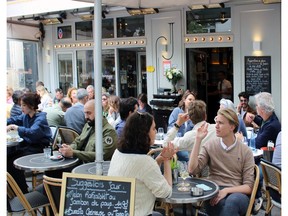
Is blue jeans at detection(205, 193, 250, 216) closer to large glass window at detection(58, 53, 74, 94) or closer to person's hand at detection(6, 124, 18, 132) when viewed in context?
person's hand at detection(6, 124, 18, 132)

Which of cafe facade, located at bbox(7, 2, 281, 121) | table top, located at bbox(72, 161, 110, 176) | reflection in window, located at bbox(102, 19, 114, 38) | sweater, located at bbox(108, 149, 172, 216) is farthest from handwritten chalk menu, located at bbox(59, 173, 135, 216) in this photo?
reflection in window, located at bbox(102, 19, 114, 38)

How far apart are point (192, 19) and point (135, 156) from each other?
748 centimetres

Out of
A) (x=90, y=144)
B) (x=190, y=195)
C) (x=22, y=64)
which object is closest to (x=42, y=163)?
(x=90, y=144)

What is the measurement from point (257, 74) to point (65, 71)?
652 cm

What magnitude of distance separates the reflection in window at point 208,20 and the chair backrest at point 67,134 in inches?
208

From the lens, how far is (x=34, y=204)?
3.74 meters

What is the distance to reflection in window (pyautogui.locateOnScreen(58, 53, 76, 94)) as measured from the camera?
12234 millimetres

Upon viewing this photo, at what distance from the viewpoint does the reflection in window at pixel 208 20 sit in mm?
9148

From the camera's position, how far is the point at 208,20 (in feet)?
31.0

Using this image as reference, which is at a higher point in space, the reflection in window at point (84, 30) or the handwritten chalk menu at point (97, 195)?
the reflection in window at point (84, 30)

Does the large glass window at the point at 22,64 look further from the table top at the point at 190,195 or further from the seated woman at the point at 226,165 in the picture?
the table top at the point at 190,195

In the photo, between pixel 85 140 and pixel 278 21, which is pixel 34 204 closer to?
pixel 85 140

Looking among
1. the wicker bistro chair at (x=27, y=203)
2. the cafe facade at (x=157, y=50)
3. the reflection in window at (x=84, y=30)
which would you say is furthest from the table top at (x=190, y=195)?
the reflection in window at (x=84, y=30)
